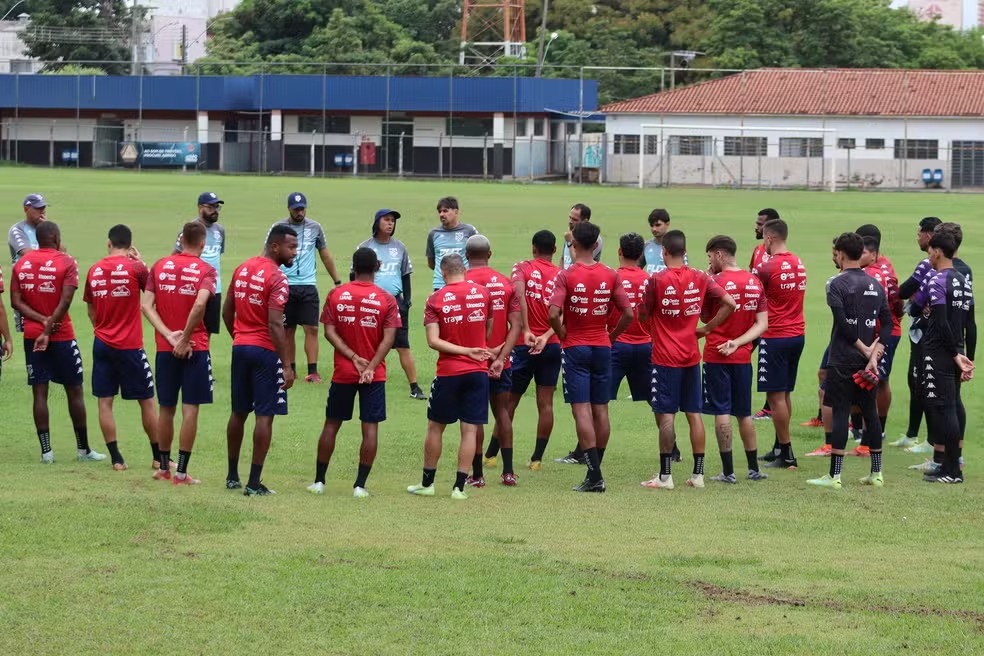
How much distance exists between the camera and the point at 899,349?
19562mm

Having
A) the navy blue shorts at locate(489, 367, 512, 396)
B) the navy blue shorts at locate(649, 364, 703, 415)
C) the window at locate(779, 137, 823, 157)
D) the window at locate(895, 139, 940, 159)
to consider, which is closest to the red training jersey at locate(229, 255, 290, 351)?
the navy blue shorts at locate(489, 367, 512, 396)

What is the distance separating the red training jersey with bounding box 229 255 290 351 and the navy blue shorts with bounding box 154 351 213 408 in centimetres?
68

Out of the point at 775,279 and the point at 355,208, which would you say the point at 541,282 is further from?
the point at 355,208

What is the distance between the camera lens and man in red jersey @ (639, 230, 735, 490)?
11305 mm

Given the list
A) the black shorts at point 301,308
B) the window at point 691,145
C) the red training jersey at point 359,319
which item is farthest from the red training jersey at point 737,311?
the window at point 691,145

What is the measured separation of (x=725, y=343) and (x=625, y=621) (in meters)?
4.94

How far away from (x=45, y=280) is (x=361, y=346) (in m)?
3.11

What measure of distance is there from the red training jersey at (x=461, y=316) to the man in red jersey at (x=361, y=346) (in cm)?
32

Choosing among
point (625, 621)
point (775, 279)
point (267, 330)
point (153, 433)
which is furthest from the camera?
point (775, 279)

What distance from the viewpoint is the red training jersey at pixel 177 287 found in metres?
10.9

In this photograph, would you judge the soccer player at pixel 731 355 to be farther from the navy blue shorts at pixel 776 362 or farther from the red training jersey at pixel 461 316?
the red training jersey at pixel 461 316

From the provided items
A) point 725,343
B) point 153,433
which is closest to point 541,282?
point 725,343

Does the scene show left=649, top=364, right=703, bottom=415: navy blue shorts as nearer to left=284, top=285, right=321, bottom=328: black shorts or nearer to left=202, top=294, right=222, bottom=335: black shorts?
left=202, top=294, right=222, bottom=335: black shorts

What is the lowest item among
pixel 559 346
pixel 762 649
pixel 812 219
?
pixel 762 649
